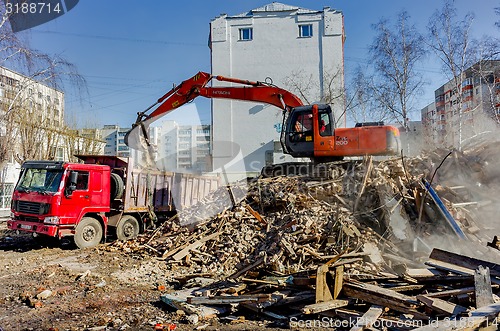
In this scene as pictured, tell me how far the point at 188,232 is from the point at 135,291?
331cm

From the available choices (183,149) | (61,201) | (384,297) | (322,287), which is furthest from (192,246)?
(183,149)

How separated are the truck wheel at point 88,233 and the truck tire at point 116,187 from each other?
0.95 metres

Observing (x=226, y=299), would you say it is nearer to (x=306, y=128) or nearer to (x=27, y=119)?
(x=306, y=128)

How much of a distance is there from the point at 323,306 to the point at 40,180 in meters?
8.62

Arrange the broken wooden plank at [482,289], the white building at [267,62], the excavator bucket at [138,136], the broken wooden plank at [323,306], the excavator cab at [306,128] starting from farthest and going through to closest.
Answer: the white building at [267,62] < the excavator bucket at [138,136] < the excavator cab at [306,128] < the broken wooden plank at [323,306] < the broken wooden plank at [482,289]

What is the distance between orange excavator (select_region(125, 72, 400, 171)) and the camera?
10766 millimetres

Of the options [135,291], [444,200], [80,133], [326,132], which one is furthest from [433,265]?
[80,133]

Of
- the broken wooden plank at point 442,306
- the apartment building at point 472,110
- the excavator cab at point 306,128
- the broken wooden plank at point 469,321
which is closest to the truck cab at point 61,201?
the excavator cab at point 306,128

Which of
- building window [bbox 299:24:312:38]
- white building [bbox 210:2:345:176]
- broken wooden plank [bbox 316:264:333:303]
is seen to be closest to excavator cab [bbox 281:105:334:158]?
broken wooden plank [bbox 316:264:333:303]

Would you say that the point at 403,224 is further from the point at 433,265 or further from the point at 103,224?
the point at 103,224

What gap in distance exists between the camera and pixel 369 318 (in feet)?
14.0

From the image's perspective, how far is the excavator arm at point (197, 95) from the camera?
1157 cm

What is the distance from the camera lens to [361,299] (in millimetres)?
4773

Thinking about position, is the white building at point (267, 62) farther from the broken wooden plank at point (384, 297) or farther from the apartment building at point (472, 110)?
the broken wooden plank at point (384, 297)
